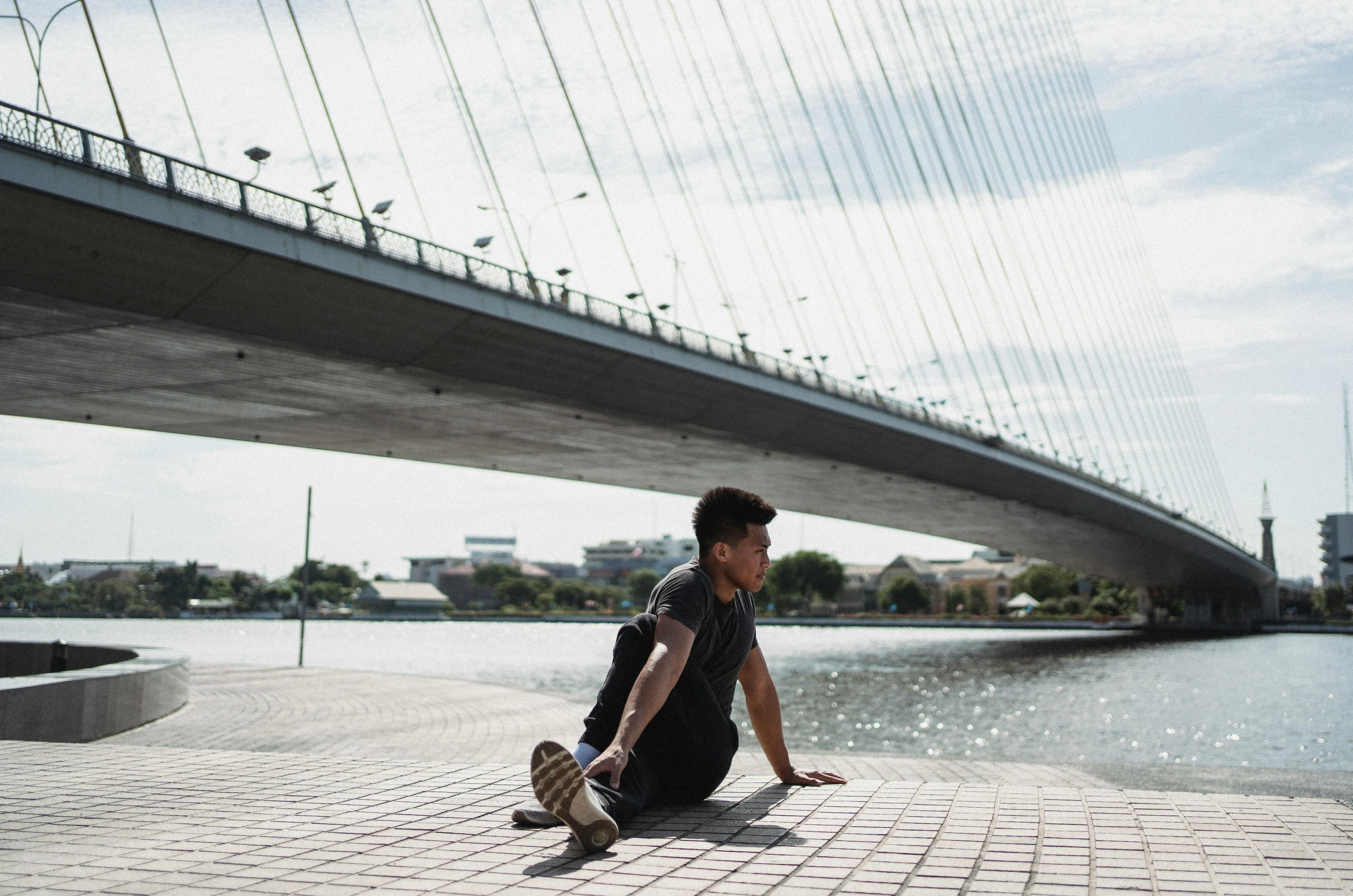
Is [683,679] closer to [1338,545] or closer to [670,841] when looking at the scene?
[670,841]

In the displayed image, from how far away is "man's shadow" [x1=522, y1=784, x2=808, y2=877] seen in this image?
3578 millimetres

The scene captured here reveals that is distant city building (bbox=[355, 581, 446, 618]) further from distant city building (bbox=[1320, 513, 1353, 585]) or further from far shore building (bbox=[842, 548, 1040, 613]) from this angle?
distant city building (bbox=[1320, 513, 1353, 585])

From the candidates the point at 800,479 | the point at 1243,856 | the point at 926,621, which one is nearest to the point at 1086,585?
the point at 926,621

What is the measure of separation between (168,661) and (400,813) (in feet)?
33.1

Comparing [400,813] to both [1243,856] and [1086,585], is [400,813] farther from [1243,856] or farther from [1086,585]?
[1086,585]

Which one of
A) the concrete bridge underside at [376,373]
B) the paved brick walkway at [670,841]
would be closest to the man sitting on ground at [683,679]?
the paved brick walkway at [670,841]

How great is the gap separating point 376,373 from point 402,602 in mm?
129528

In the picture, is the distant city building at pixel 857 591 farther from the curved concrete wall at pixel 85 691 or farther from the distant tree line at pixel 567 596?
the curved concrete wall at pixel 85 691

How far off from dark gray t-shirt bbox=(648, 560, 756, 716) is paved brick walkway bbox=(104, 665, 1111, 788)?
3763 mm

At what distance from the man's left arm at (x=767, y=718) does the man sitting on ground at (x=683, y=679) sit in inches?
3.0

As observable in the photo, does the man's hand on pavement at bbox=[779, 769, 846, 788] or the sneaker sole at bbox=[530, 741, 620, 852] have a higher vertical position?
the sneaker sole at bbox=[530, 741, 620, 852]

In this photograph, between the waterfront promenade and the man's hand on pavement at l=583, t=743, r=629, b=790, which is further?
the man's hand on pavement at l=583, t=743, r=629, b=790

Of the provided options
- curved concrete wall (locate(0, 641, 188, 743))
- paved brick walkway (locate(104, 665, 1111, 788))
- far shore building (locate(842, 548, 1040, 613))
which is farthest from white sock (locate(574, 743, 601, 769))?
far shore building (locate(842, 548, 1040, 613))

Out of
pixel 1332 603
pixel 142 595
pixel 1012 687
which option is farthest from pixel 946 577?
pixel 1012 687
